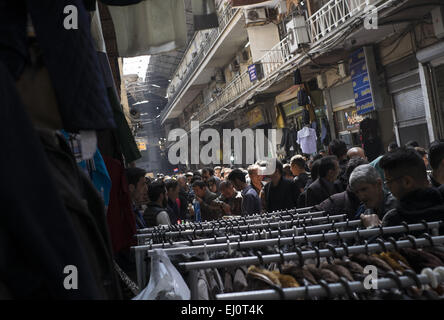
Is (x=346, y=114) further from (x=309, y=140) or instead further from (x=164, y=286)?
(x=164, y=286)

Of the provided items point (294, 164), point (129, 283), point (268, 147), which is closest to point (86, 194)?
point (129, 283)

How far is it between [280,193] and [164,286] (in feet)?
12.1

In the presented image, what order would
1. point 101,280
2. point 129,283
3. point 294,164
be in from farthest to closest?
point 294,164 → point 129,283 → point 101,280

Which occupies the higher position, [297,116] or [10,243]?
[297,116]

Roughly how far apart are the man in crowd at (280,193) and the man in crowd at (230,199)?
87 centimetres

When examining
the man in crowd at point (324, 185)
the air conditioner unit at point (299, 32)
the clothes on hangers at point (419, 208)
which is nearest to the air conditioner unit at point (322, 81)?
the air conditioner unit at point (299, 32)

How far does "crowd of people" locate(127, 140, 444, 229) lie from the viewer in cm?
256

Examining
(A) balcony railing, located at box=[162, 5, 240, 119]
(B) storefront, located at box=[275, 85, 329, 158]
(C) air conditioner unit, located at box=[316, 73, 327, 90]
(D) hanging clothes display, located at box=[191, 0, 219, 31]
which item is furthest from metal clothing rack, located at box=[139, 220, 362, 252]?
(A) balcony railing, located at box=[162, 5, 240, 119]

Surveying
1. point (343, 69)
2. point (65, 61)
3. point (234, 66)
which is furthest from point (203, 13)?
point (234, 66)

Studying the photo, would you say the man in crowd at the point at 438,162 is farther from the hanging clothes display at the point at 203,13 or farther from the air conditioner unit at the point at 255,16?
the air conditioner unit at the point at 255,16

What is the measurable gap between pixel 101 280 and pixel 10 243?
0.38m

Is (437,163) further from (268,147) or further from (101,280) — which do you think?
(268,147)

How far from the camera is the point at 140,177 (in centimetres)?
471

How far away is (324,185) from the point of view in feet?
15.6
